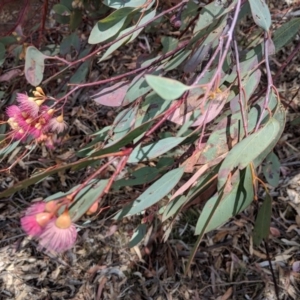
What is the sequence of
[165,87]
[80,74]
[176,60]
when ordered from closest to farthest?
[165,87] < [176,60] < [80,74]

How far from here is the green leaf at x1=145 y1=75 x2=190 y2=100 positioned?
1.99ft

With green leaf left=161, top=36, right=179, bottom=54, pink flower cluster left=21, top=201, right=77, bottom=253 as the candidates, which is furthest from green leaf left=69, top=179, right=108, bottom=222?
green leaf left=161, top=36, right=179, bottom=54

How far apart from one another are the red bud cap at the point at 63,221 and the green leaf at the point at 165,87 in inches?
7.2

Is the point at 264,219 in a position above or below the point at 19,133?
below

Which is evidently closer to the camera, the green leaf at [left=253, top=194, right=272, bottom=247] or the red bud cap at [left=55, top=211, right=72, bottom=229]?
the red bud cap at [left=55, top=211, right=72, bottom=229]

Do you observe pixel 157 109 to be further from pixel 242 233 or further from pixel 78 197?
pixel 242 233

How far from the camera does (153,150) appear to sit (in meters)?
0.90

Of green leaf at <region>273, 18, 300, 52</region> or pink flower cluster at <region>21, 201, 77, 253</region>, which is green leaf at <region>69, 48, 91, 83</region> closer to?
green leaf at <region>273, 18, 300, 52</region>

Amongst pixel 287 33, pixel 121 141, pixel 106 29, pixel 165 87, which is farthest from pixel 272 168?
pixel 165 87

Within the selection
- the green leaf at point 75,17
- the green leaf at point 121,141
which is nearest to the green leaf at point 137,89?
the green leaf at point 121,141

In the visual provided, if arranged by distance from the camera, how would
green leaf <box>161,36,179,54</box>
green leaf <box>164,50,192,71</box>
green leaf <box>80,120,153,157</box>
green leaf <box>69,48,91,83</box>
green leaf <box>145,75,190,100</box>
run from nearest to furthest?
1. green leaf <box>145,75,190,100</box>
2. green leaf <box>80,120,153,157</box>
3. green leaf <box>164,50,192,71</box>
4. green leaf <box>161,36,179,54</box>
5. green leaf <box>69,48,91,83</box>

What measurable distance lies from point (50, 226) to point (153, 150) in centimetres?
29

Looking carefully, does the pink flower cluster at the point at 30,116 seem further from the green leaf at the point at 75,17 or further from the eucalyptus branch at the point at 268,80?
the green leaf at the point at 75,17

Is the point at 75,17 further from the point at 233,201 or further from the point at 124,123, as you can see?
the point at 233,201
